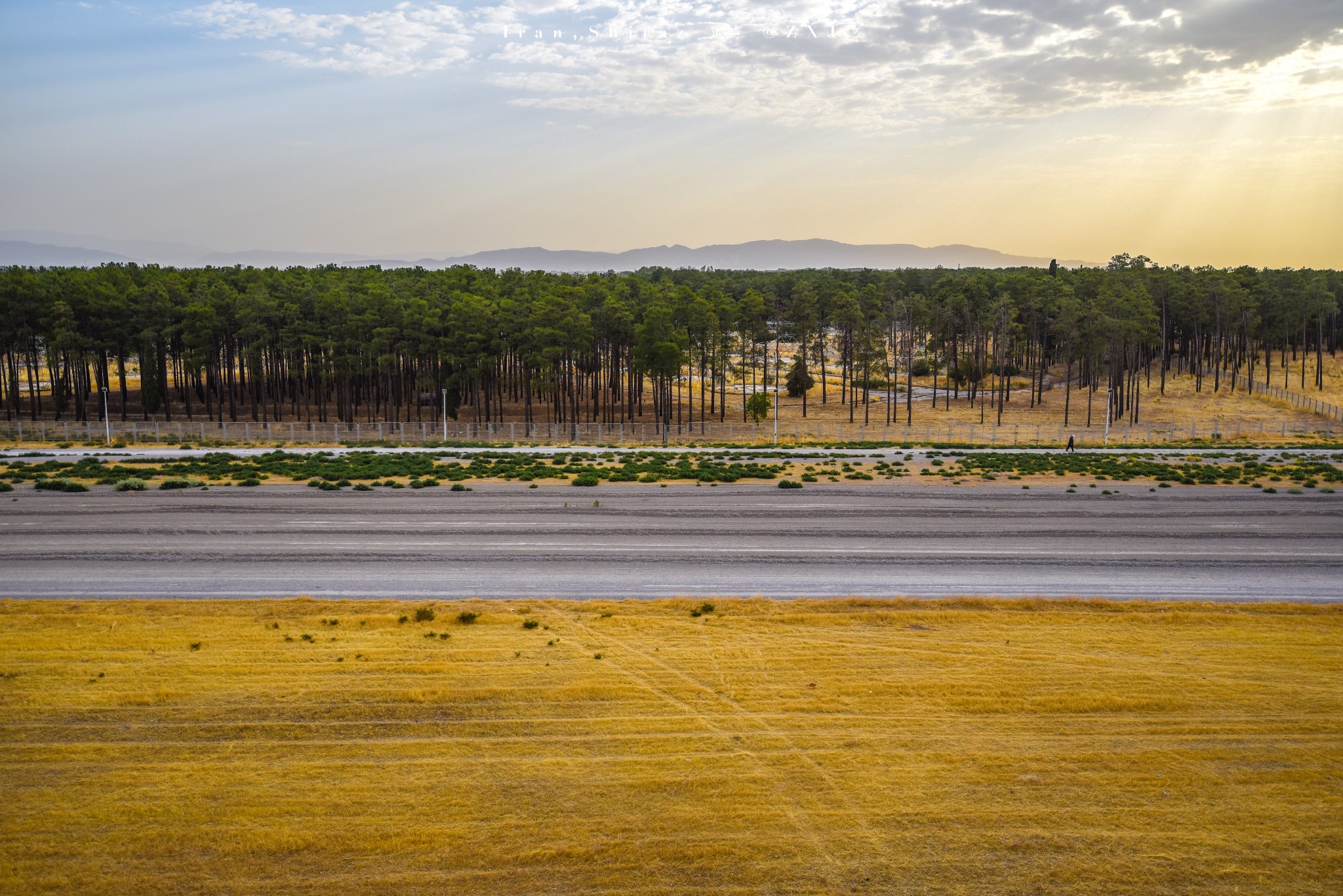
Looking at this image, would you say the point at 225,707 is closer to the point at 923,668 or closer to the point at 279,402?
the point at 923,668

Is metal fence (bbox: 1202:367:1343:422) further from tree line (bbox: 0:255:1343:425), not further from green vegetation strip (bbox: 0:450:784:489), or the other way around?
green vegetation strip (bbox: 0:450:784:489)

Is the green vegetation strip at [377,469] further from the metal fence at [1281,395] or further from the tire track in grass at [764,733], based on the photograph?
the metal fence at [1281,395]

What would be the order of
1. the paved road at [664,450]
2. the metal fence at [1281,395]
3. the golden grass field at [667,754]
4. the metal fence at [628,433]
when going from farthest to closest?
1. the metal fence at [1281,395]
2. the metal fence at [628,433]
3. the paved road at [664,450]
4. the golden grass field at [667,754]

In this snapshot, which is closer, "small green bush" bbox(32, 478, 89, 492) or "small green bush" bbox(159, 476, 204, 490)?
"small green bush" bbox(32, 478, 89, 492)

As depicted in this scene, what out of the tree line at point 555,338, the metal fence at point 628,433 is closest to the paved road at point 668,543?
the metal fence at point 628,433

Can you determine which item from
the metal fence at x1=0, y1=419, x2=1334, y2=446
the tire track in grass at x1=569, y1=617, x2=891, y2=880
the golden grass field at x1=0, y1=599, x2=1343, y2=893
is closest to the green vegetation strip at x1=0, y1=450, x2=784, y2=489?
the metal fence at x1=0, y1=419, x2=1334, y2=446

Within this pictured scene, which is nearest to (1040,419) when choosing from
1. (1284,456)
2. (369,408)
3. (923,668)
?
(1284,456)

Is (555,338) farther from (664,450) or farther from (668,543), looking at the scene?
(668,543)

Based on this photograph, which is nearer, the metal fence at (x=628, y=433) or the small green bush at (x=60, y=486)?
the small green bush at (x=60, y=486)
